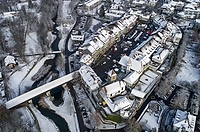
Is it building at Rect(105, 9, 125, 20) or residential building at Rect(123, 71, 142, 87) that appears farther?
building at Rect(105, 9, 125, 20)

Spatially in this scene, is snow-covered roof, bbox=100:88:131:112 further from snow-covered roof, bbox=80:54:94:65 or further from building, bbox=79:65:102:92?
snow-covered roof, bbox=80:54:94:65

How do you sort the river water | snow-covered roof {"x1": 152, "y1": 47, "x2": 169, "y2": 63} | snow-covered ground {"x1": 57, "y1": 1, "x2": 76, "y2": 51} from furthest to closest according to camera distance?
snow-covered ground {"x1": 57, "y1": 1, "x2": 76, "y2": 51} → snow-covered roof {"x1": 152, "y1": 47, "x2": 169, "y2": 63} → the river water

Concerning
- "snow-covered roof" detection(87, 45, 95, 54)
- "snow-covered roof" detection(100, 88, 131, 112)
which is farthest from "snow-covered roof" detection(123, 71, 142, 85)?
"snow-covered roof" detection(87, 45, 95, 54)

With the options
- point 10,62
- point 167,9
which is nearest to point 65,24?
point 10,62

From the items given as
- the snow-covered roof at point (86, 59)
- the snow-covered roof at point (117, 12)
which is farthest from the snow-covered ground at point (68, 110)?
the snow-covered roof at point (117, 12)

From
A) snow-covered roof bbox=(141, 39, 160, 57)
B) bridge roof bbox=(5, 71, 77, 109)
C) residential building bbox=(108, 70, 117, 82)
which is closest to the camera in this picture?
bridge roof bbox=(5, 71, 77, 109)

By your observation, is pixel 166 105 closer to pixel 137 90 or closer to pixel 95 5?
pixel 137 90
